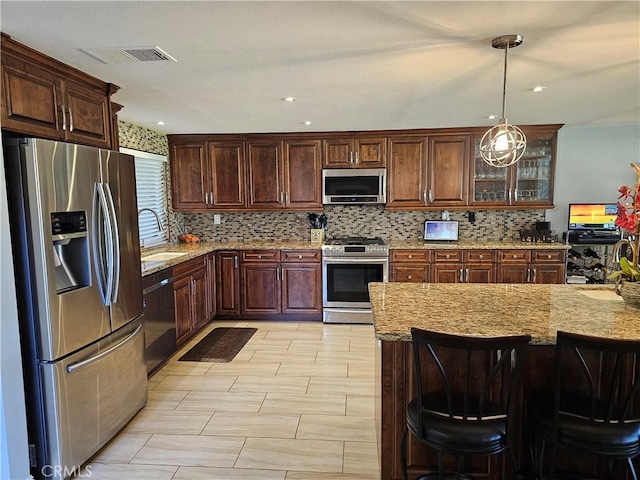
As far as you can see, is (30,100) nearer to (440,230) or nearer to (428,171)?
(428,171)

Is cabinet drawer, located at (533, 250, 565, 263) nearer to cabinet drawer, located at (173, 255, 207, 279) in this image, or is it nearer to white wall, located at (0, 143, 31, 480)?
cabinet drawer, located at (173, 255, 207, 279)

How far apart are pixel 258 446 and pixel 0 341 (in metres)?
1.46

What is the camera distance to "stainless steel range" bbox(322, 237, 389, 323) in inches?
182

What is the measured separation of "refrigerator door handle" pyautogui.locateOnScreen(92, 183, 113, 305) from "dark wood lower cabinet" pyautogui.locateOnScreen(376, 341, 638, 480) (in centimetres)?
162

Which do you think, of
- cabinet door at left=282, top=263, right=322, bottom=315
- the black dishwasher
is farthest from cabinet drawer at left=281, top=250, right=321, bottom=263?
the black dishwasher

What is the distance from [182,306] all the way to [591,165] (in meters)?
5.18

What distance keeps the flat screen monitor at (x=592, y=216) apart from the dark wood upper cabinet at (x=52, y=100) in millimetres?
5110

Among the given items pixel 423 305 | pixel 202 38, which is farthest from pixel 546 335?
pixel 202 38

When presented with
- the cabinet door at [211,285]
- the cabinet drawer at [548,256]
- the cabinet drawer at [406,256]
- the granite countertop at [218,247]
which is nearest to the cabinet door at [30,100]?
the granite countertop at [218,247]

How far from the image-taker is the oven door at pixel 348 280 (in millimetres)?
4637

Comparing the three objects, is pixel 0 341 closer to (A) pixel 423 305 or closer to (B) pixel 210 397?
(B) pixel 210 397

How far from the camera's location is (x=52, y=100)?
2.21m

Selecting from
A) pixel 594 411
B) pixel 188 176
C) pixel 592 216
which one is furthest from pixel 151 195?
pixel 592 216

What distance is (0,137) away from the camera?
183 centimetres
